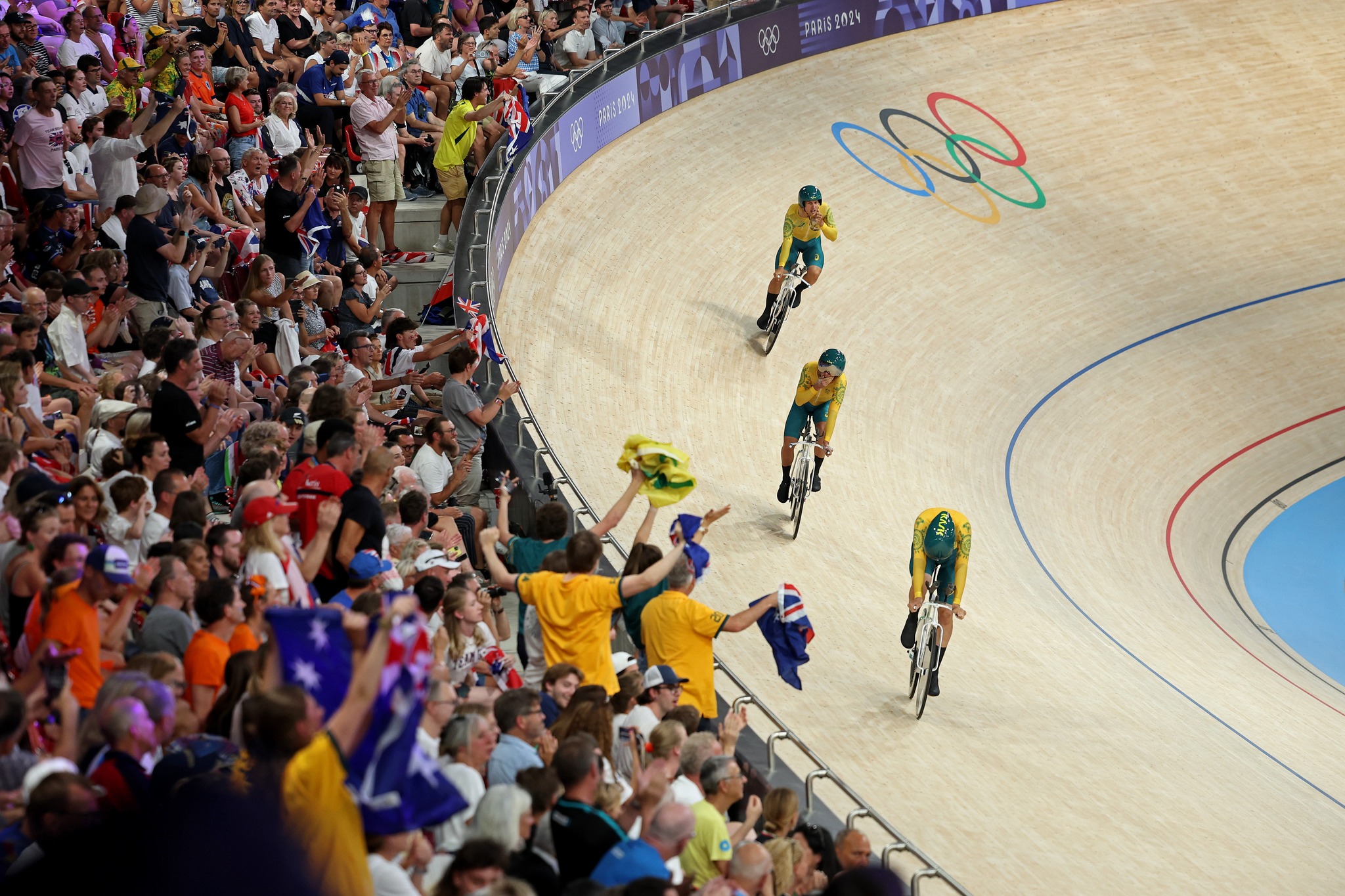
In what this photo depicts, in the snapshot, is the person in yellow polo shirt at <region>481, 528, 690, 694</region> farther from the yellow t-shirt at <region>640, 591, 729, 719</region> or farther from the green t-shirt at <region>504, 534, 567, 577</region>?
the green t-shirt at <region>504, 534, 567, 577</region>

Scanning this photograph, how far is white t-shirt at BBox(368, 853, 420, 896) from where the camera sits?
3.23 meters

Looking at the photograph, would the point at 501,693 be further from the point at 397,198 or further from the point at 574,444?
the point at 397,198

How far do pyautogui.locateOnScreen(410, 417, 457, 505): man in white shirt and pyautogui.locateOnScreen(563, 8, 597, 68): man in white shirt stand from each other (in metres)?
7.70

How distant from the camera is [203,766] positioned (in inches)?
134

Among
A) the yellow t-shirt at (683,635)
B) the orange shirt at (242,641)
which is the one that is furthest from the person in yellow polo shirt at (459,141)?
the orange shirt at (242,641)

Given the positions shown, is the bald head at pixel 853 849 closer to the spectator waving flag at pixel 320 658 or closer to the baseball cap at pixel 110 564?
the spectator waving flag at pixel 320 658

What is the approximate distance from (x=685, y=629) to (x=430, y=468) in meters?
1.90

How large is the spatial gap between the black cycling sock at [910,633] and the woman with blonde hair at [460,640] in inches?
132

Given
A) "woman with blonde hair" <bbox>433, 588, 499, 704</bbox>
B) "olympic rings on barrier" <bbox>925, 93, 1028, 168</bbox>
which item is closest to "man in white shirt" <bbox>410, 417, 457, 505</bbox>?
"woman with blonde hair" <bbox>433, 588, 499, 704</bbox>

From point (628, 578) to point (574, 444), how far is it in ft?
15.1

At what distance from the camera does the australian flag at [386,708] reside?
3.02 m

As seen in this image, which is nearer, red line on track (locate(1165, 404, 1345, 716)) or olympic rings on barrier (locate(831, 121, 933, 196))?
red line on track (locate(1165, 404, 1345, 716))

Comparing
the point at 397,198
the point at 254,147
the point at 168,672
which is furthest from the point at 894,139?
the point at 168,672

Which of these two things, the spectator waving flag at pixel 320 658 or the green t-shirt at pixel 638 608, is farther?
the green t-shirt at pixel 638 608
